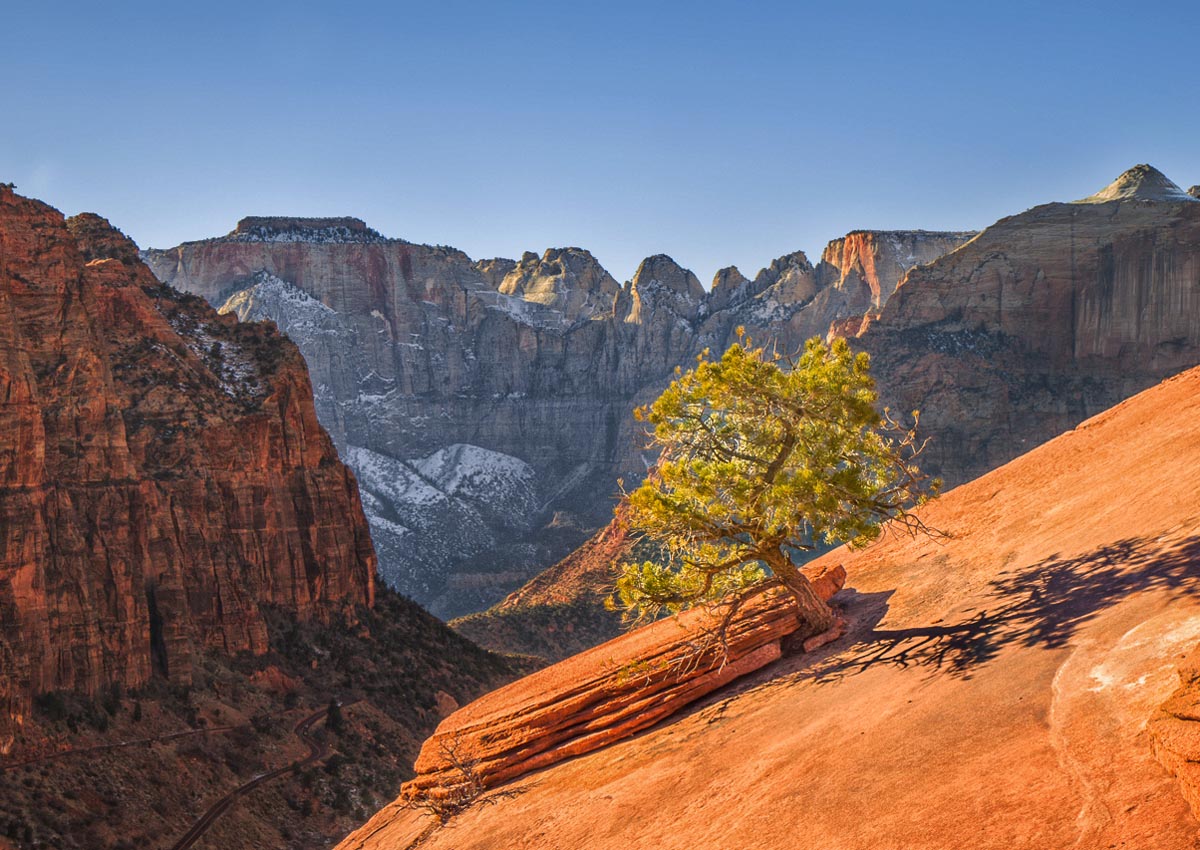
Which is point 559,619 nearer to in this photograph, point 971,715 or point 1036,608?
point 1036,608

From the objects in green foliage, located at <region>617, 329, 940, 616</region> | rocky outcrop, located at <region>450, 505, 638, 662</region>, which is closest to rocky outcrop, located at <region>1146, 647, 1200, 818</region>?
green foliage, located at <region>617, 329, 940, 616</region>

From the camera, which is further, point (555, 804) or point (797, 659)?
point (797, 659)

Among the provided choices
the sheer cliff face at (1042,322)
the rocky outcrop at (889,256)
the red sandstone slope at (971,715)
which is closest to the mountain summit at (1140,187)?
the sheer cliff face at (1042,322)

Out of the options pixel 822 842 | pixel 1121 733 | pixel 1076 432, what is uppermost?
pixel 1076 432

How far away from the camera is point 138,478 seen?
2112 inches

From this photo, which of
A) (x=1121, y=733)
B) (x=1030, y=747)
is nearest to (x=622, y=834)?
(x=1030, y=747)

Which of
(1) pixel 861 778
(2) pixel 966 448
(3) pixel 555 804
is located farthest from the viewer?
(2) pixel 966 448

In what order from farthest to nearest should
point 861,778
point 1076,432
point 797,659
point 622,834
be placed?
1. point 1076,432
2. point 797,659
3. point 622,834
4. point 861,778

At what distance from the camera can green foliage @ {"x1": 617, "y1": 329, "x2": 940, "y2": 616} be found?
20.7m

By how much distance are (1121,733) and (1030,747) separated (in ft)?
3.44

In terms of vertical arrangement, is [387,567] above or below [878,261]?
below

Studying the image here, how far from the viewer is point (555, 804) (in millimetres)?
18047

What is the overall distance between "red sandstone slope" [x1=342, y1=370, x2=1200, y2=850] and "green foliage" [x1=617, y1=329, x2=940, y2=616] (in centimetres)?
204

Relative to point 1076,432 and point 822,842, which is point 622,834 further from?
point 1076,432
